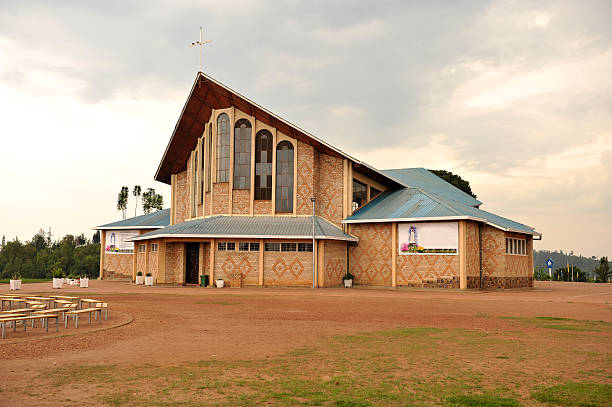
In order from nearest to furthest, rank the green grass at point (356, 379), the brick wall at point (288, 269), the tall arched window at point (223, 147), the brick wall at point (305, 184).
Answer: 1. the green grass at point (356, 379)
2. the brick wall at point (288, 269)
3. the brick wall at point (305, 184)
4. the tall arched window at point (223, 147)

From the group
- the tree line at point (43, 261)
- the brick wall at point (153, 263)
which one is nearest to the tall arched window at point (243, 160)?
the brick wall at point (153, 263)

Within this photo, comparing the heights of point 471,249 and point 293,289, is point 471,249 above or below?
above

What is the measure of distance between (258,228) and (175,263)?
282 inches

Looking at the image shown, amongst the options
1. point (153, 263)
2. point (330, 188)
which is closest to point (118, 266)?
point (153, 263)

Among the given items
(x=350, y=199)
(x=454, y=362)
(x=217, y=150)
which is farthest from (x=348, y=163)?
(x=454, y=362)

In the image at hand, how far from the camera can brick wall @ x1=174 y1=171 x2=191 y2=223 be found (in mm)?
40091

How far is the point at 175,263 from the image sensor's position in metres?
34.0

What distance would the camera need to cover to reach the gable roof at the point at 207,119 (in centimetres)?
3231

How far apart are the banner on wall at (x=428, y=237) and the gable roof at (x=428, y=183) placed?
1151 centimetres

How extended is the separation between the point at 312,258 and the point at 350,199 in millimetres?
5239

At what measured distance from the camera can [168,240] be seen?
3203cm

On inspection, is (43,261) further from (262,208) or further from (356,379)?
(356,379)

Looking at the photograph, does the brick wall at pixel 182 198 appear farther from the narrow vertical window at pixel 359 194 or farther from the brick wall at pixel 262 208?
the narrow vertical window at pixel 359 194

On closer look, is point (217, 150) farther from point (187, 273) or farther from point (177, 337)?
point (177, 337)
